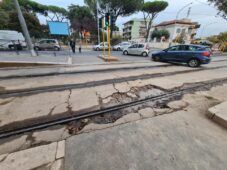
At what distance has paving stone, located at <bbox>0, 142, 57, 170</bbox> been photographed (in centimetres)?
190

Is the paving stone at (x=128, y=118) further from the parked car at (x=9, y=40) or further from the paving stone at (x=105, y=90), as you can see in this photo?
the parked car at (x=9, y=40)

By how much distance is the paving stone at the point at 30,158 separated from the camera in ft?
6.22

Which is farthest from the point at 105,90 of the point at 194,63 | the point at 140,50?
the point at 140,50

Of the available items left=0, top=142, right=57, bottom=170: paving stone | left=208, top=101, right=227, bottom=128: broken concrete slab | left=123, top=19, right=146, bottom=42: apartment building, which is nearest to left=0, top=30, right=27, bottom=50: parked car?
left=0, top=142, right=57, bottom=170: paving stone

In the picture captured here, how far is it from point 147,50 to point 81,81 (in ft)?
42.6

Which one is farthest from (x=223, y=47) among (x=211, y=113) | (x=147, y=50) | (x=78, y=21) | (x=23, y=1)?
(x=23, y=1)

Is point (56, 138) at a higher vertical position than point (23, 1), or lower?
lower

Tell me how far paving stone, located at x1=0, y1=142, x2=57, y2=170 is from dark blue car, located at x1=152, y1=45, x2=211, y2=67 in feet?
35.5

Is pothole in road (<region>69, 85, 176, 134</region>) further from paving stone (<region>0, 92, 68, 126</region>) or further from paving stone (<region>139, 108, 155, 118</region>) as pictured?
paving stone (<region>0, 92, 68, 126</region>)

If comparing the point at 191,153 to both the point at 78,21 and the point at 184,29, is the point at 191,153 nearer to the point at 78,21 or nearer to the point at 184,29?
the point at 78,21

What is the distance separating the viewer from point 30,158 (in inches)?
80.0

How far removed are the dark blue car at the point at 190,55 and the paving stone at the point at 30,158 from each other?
1081 centimetres

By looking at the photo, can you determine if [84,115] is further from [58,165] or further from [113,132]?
[58,165]

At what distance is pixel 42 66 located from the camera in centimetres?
855
